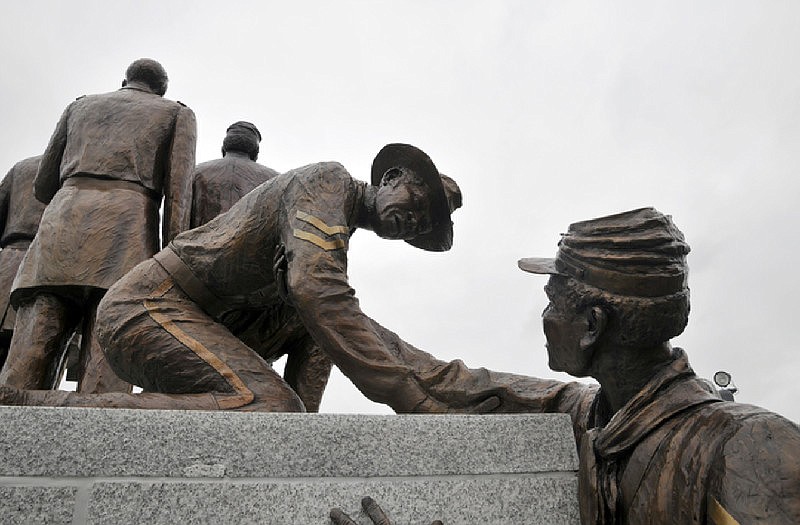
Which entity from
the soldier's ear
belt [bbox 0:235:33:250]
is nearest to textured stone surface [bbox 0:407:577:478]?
the soldier's ear

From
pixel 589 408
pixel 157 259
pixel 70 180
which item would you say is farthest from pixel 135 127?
pixel 589 408

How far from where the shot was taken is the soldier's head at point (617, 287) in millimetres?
2229

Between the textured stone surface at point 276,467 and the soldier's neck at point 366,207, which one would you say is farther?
the soldier's neck at point 366,207

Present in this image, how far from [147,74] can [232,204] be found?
0.96 meters

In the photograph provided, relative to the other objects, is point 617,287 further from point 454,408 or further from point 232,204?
point 232,204

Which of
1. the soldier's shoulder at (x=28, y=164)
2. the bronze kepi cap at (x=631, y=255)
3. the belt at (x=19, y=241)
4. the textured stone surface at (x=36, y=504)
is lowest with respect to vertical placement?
the belt at (x=19, y=241)

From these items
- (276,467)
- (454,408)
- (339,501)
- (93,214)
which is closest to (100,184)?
(93,214)

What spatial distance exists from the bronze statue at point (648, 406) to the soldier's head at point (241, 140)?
124 inches

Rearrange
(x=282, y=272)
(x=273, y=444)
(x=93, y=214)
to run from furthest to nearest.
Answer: (x=93, y=214) → (x=282, y=272) → (x=273, y=444)

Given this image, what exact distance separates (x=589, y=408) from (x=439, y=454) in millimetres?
Result: 612

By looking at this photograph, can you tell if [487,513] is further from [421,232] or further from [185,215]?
[185,215]

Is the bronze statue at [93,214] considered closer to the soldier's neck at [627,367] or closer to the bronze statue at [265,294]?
the bronze statue at [265,294]

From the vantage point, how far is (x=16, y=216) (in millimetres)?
5852

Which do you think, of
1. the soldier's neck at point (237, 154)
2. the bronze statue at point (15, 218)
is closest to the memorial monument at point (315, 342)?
the soldier's neck at point (237, 154)
